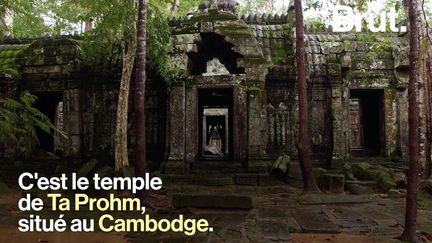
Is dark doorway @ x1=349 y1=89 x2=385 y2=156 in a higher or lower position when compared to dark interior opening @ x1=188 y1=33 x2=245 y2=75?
lower

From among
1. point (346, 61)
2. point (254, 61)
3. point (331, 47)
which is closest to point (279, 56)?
point (254, 61)

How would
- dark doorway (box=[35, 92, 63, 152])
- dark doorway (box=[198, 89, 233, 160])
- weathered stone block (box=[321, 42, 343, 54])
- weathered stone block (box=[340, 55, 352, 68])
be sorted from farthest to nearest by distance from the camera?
dark doorway (box=[35, 92, 63, 152]) < dark doorway (box=[198, 89, 233, 160]) < weathered stone block (box=[321, 42, 343, 54]) < weathered stone block (box=[340, 55, 352, 68])

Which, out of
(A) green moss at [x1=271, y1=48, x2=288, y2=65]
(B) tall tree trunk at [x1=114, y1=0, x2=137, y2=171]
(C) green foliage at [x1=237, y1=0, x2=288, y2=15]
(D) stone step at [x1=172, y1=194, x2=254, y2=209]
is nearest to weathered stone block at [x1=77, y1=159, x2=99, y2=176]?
(B) tall tree trunk at [x1=114, y1=0, x2=137, y2=171]

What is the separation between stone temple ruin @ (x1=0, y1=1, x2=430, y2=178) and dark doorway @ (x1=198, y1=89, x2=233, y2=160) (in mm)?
964

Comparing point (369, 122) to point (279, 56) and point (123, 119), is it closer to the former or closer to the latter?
point (279, 56)

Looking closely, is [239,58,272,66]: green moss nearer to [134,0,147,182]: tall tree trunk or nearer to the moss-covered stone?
[134,0,147,182]: tall tree trunk

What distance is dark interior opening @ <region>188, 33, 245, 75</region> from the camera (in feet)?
35.8

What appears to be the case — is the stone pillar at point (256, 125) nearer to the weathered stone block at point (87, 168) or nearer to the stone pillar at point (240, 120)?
the stone pillar at point (240, 120)

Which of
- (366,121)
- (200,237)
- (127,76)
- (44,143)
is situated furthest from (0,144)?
(366,121)

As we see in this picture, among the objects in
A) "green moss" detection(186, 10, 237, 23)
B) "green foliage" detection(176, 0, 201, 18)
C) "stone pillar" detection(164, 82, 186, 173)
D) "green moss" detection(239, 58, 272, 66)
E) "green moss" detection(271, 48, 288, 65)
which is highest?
"green foliage" detection(176, 0, 201, 18)

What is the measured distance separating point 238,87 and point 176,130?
205 cm

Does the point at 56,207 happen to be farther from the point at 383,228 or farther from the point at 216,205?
the point at 383,228

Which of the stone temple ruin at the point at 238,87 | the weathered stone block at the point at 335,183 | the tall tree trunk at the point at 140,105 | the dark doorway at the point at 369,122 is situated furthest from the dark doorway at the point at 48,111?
the dark doorway at the point at 369,122

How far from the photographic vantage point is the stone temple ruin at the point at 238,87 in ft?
34.4
